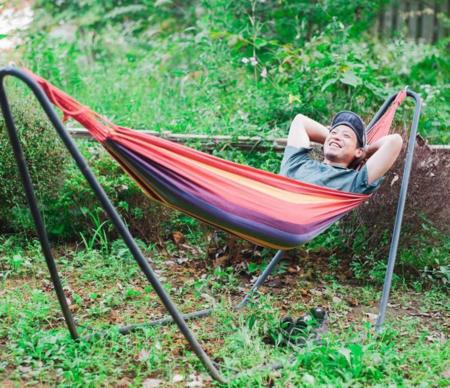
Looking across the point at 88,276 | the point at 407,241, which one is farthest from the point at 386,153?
the point at 88,276

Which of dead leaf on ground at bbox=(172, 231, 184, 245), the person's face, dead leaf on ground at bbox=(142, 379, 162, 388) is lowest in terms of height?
dead leaf on ground at bbox=(142, 379, 162, 388)

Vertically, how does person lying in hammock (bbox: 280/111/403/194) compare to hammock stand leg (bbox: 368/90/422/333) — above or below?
above

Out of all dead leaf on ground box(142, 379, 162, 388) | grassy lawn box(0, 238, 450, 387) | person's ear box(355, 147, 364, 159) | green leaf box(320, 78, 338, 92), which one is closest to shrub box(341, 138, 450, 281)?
grassy lawn box(0, 238, 450, 387)

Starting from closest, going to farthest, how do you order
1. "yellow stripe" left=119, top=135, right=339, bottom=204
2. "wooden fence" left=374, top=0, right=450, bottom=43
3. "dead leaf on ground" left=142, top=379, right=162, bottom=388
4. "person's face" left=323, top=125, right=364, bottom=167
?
"dead leaf on ground" left=142, top=379, right=162, bottom=388 → "yellow stripe" left=119, top=135, right=339, bottom=204 → "person's face" left=323, top=125, right=364, bottom=167 → "wooden fence" left=374, top=0, right=450, bottom=43

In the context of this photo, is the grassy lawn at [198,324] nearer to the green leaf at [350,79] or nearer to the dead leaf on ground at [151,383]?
the dead leaf on ground at [151,383]

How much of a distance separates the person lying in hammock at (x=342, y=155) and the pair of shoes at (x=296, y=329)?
64cm

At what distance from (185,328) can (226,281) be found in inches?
51.6

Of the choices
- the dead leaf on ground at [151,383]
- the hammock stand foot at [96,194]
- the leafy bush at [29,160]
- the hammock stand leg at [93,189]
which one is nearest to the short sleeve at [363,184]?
the hammock stand foot at [96,194]

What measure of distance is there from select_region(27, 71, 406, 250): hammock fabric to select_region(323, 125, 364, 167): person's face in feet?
1.36

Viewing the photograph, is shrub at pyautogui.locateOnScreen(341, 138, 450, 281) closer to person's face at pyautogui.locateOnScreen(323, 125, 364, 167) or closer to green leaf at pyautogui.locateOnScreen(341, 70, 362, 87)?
person's face at pyautogui.locateOnScreen(323, 125, 364, 167)

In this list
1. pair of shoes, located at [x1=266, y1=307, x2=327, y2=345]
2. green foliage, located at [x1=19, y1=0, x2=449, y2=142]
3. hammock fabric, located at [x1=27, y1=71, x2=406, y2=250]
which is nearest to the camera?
hammock fabric, located at [x1=27, y1=71, x2=406, y2=250]

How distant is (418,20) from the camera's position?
8531mm

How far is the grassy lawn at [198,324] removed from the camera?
2656mm

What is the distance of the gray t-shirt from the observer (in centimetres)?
317
